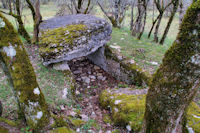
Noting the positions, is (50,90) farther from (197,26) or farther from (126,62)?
(197,26)

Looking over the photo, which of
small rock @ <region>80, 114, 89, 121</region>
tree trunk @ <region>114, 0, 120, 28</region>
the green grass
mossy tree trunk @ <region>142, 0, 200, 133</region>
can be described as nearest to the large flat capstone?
the green grass

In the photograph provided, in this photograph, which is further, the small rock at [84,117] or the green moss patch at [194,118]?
the small rock at [84,117]

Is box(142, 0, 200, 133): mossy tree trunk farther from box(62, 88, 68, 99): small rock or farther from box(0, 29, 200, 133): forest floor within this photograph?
box(62, 88, 68, 99): small rock

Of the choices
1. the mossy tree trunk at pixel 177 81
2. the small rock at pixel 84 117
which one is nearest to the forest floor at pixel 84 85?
the small rock at pixel 84 117

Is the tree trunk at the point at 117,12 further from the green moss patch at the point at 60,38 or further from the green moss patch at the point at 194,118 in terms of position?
the green moss patch at the point at 194,118

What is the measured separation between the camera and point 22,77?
2.47 m

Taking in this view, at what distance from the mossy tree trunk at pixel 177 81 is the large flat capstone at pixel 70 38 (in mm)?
3850

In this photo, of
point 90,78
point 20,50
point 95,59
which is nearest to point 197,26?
point 20,50

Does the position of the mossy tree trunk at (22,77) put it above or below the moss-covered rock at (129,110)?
above

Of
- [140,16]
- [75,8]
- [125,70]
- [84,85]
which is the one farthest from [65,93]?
[140,16]

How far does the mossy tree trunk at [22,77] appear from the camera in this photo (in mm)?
2240

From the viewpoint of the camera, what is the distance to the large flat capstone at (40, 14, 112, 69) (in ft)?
17.2

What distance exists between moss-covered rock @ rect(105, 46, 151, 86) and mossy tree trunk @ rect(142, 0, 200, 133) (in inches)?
133

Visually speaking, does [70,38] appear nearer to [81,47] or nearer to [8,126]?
[81,47]
